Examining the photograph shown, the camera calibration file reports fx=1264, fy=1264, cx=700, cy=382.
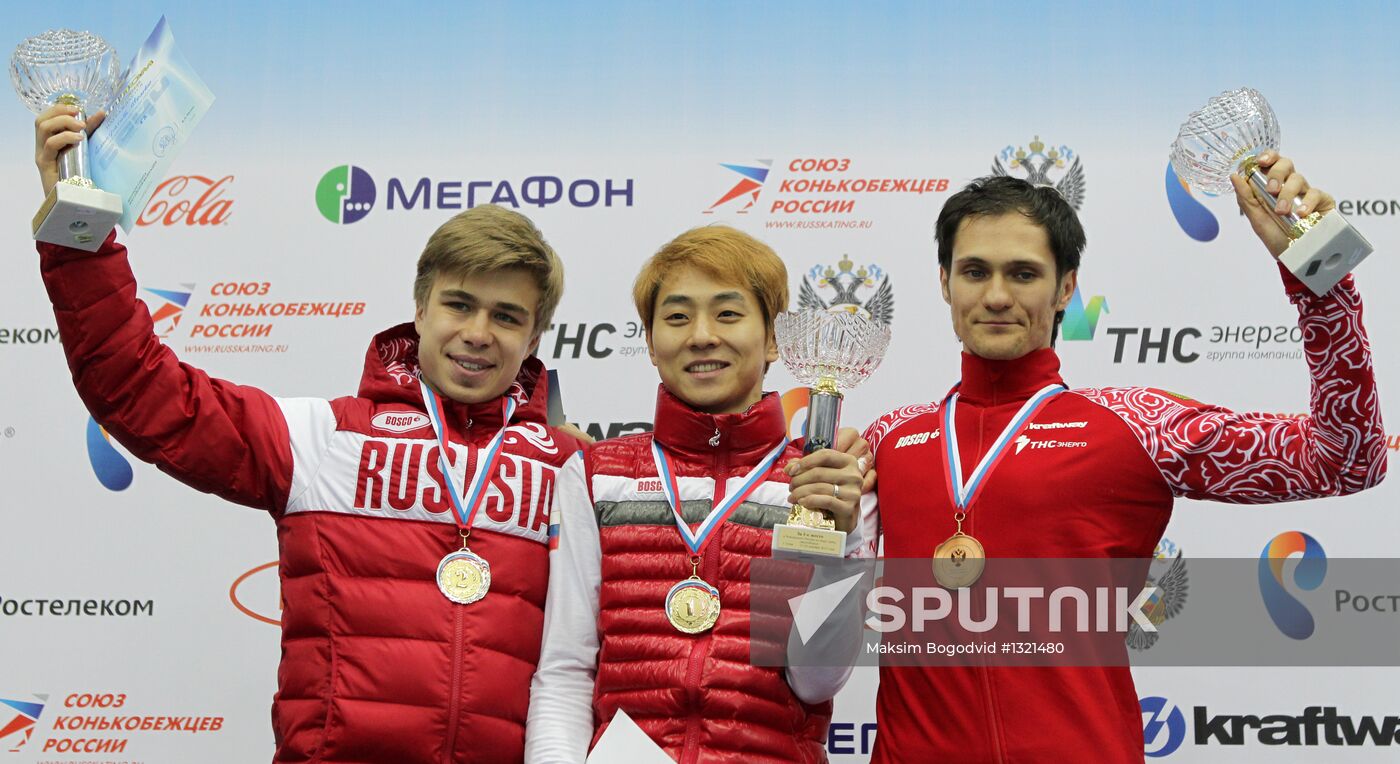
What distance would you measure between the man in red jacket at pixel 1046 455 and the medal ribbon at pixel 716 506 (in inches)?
9.7

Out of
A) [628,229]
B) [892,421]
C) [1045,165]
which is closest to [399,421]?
[892,421]

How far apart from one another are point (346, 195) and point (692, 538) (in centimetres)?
191

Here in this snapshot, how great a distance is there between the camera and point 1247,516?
3.31 metres

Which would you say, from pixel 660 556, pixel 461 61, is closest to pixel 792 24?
pixel 461 61

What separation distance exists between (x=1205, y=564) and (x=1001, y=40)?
1.53 metres

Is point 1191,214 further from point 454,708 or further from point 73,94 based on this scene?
point 73,94

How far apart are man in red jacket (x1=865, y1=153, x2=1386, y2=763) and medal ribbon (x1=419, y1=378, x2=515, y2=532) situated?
71 centimetres

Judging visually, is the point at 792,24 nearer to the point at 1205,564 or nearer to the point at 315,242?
the point at 315,242

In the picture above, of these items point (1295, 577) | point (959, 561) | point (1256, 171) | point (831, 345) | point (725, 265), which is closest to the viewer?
point (1256, 171)

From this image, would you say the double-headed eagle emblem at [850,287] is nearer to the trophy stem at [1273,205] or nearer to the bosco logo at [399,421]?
the bosco logo at [399,421]

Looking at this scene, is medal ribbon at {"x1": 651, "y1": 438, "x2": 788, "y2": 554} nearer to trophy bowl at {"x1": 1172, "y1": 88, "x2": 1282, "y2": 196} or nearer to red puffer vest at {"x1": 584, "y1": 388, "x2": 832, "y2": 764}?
red puffer vest at {"x1": 584, "y1": 388, "x2": 832, "y2": 764}

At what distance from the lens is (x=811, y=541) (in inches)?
73.5

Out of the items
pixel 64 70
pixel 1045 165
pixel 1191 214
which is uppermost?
pixel 1045 165

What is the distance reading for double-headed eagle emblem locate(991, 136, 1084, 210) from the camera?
3438 millimetres
